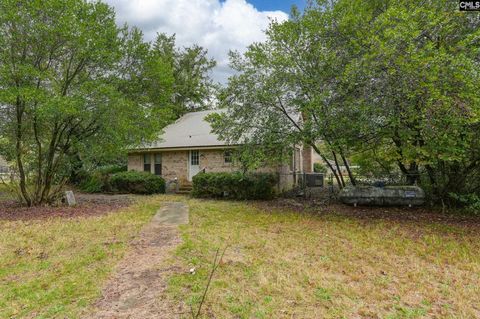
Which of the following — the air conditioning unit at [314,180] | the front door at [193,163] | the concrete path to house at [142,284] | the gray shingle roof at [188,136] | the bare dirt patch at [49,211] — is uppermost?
the gray shingle roof at [188,136]

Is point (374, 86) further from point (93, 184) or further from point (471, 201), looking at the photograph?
point (93, 184)

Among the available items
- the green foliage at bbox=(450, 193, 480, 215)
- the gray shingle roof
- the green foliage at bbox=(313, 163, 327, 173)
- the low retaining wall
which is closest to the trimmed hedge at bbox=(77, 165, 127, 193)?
the gray shingle roof

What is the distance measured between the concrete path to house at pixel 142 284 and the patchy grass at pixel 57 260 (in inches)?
8.1

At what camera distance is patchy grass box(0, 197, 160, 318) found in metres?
3.30

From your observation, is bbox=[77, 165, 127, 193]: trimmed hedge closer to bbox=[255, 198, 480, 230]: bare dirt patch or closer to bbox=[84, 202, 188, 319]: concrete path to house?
bbox=[255, 198, 480, 230]: bare dirt patch

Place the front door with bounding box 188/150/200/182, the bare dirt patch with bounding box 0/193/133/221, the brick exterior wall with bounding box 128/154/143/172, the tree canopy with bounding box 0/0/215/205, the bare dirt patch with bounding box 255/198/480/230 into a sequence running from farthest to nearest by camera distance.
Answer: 1. the brick exterior wall with bounding box 128/154/143/172
2. the front door with bounding box 188/150/200/182
3. the bare dirt patch with bounding box 0/193/133/221
4. the tree canopy with bounding box 0/0/215/205
5. the bare dirt patch with bounding box 255/198/480/230

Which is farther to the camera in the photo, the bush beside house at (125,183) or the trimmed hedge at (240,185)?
the bush beside house at (125,183)

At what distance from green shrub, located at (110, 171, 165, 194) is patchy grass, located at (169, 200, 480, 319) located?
7529 millimetres

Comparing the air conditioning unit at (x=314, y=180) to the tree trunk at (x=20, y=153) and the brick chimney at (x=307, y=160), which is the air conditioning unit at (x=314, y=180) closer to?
the brick chimney at (x=307, y=160)

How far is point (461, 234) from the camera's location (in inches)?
250

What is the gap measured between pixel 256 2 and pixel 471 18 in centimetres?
846

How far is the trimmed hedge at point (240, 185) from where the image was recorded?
11805mm

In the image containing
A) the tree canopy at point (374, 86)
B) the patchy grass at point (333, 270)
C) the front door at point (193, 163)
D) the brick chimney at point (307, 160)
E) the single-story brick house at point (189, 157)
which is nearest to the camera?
the patchy grass at point (333, 270)

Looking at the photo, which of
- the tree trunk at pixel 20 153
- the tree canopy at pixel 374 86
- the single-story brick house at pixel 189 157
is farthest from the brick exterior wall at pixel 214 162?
the tree trunk at pixel 20 153
